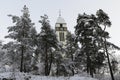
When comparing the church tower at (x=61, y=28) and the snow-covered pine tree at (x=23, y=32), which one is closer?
the snow-covered pine tree at (x=23, y=32)

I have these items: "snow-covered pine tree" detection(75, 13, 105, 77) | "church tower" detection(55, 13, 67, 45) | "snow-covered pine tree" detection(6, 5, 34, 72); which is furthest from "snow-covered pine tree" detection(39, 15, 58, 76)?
"church tower" detection(55, 13, 67, 45)

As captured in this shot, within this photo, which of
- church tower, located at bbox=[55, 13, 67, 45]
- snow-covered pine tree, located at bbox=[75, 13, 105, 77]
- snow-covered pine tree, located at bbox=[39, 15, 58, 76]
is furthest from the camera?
church tower, located at bbox=[55, 13, 67, 45]

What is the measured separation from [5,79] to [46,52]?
43.3 feet

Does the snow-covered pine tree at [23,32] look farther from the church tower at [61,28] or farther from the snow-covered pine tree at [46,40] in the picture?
the church tower at [61,28]

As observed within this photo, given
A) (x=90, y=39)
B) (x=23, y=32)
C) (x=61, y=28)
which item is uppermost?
(x=61, y=28)

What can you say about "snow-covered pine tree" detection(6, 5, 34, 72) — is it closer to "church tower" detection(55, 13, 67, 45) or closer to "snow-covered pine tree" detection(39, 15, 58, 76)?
"snow-covered pine tree" detection(39, 15, 58, 76)

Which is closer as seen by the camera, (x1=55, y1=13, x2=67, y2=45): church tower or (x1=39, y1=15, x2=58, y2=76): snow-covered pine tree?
(x1=39, y1=15, x2=58, y2=76): snow-covered pine tree

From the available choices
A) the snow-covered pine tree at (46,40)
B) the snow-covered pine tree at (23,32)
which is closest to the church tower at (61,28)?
the snow-covered pine tree at (46,40)

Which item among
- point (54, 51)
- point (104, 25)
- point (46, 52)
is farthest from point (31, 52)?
point (104, 25)

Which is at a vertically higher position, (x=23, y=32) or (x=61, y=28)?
(x=61, y=28)

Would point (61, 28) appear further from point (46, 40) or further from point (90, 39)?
point (90, 39)

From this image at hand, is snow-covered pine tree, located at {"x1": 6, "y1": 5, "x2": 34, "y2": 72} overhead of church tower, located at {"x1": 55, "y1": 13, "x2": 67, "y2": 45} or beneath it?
beneath

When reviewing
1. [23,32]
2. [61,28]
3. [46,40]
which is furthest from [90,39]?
[61,28]

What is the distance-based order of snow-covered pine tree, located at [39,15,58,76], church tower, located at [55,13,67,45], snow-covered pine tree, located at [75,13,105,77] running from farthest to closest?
church tower, located at [55,13,67,45] < snow-covered pine tree, located at [39,15,58,76] < snow-covered pine tree, located at [75,13,105,77]
